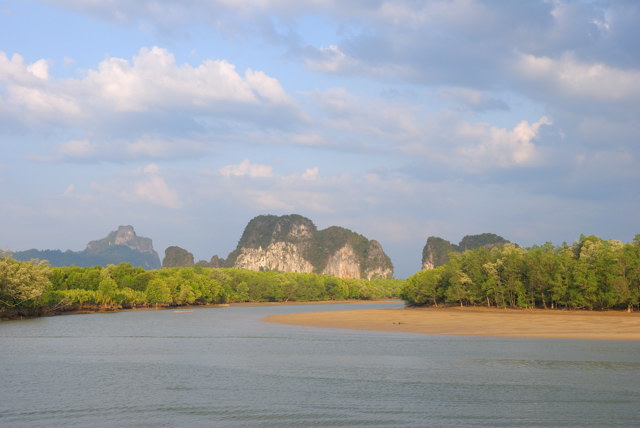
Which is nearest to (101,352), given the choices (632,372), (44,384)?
(44,384)

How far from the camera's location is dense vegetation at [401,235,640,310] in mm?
63125

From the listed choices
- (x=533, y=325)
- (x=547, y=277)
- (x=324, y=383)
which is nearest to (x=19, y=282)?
(x=324, y=383)

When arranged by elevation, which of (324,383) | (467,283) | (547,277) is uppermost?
(547,277)

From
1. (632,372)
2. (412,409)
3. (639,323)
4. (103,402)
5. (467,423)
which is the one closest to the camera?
(467,423)

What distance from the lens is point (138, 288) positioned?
356 feet

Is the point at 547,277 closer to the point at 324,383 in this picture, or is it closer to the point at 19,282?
the point at 324,383

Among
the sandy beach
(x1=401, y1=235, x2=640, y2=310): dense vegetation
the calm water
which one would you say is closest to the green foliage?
the calm water

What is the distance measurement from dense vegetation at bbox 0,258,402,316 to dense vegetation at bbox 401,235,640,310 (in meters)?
48.3

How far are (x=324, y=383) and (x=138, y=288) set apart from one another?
9046 cm

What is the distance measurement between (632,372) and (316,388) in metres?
14.5

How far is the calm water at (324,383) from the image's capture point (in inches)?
748

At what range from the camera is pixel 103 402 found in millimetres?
21609

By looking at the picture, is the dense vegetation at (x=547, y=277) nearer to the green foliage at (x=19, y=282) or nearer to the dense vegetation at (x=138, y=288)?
the dense vegetation at (x=138, y=288)

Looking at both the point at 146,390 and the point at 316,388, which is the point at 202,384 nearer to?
the point at 146,390
